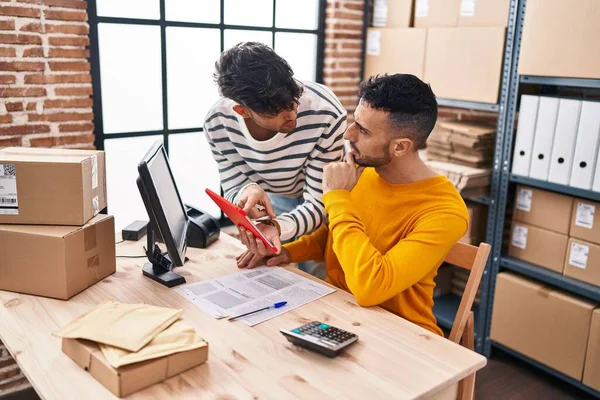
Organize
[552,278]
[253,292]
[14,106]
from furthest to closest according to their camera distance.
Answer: [552,278] < [14,106] < [253,292]

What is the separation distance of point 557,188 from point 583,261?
35 cm

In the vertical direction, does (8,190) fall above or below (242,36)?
below

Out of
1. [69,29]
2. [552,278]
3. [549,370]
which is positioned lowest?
[549,370]

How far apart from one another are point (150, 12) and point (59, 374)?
80.8 inches

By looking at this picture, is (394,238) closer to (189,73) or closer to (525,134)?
(525,134)

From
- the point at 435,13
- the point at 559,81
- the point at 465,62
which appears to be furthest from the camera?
the point at 435,13

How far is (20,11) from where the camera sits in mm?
2209

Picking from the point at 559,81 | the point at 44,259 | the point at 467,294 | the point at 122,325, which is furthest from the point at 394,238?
the point at 559,81

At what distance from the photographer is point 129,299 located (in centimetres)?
159

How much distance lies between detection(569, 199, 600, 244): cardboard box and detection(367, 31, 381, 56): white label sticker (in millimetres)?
1481

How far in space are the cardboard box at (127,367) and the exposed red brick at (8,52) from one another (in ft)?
4.72

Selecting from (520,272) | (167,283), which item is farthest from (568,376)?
(167,283)

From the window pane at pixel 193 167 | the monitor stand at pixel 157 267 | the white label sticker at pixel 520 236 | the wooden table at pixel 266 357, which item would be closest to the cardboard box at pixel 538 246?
the white label sticker at pixel 520 236

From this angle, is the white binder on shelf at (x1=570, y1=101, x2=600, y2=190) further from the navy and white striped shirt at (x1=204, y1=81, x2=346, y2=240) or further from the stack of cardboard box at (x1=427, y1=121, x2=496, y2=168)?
the navy and white striped shirt at (x1=204, y1=81, x2=346, y2=240)
